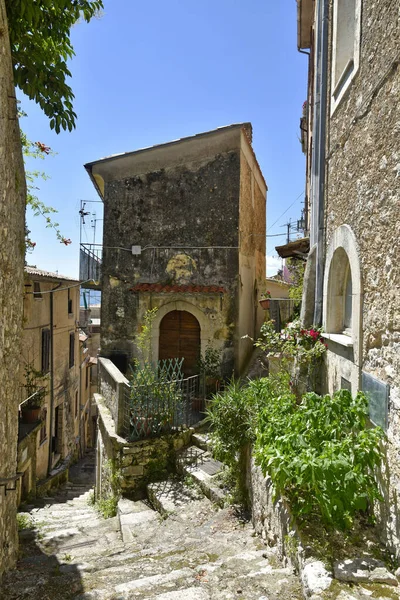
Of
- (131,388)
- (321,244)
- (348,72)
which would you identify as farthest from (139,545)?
(348,72)

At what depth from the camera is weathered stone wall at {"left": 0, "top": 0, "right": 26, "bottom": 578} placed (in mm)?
3818

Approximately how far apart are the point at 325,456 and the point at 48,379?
38.5 ft

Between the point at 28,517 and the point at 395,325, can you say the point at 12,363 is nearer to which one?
the point at 395,325

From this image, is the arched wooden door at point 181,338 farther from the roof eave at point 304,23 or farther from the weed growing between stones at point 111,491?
the roof eave at point 304,23

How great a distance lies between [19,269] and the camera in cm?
477

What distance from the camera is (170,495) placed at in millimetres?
6242

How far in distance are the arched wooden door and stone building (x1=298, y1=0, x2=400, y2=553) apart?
15.4 ft

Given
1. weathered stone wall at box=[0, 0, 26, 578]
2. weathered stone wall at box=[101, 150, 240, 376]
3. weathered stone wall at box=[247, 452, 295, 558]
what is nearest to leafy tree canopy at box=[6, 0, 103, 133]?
weathered stone wall at box=[0, 0, 26, 578]

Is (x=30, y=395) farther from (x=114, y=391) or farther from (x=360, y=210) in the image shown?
(x=360, y=210)

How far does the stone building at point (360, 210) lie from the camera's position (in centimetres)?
329

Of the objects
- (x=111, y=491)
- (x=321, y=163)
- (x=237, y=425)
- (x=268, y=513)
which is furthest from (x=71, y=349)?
(x=268, y=513)

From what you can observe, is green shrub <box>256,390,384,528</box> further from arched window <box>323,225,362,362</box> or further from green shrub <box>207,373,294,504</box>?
green shrub <box>207,373,294,504</box>

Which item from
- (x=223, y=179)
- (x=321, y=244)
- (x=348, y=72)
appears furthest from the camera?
(x=223, y=179)

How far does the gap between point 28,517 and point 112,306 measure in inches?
204
